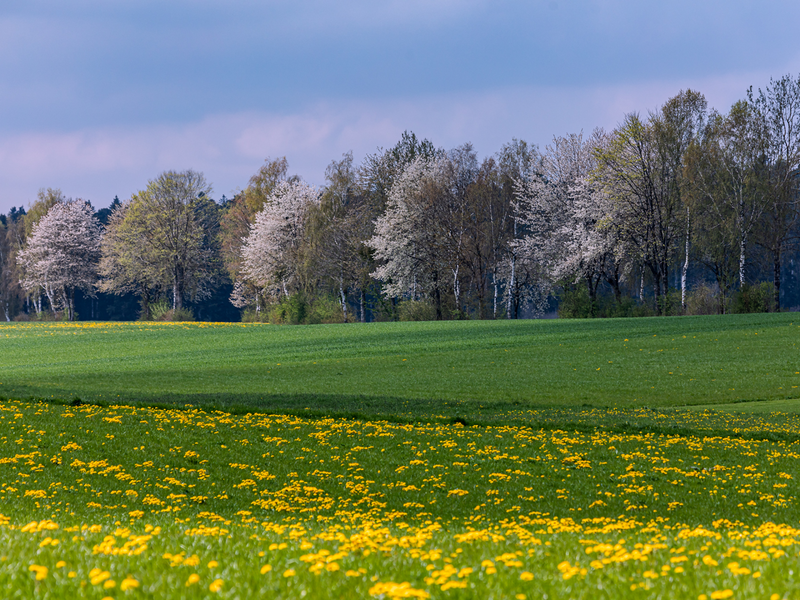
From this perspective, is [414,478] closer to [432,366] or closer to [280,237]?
[432,366]

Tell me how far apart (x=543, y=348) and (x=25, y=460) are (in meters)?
31.0

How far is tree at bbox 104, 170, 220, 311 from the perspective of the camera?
81.8 meters

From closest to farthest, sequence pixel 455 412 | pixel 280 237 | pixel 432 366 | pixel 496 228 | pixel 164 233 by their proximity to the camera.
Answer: pixel 455 412 < pixel 432 366 < pixel 496 228 < pixel 280 237 < pixel 164 233

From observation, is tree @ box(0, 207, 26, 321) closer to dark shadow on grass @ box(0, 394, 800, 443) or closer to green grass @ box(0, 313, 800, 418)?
green grass @ box(0, 313, 800, 418)

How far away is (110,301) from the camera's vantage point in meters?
122

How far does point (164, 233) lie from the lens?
268 feet

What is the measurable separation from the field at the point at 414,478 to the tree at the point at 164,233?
47.1 m

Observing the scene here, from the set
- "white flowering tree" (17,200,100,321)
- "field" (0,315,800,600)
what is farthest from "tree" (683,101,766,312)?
"white flowering tree" (17,200,100,321)

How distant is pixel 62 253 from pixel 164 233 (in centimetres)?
1781

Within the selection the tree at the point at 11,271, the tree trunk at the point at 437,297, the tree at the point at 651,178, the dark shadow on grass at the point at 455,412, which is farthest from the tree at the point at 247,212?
the dark shadow on grass at the point at 455,412

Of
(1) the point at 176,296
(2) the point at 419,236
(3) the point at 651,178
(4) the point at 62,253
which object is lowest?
(1) the point at 176,296

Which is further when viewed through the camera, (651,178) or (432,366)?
(651,178)

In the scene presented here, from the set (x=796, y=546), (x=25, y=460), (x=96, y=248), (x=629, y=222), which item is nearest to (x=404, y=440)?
(x=25, y=460)

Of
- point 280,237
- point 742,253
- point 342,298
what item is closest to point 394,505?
point 742,253
